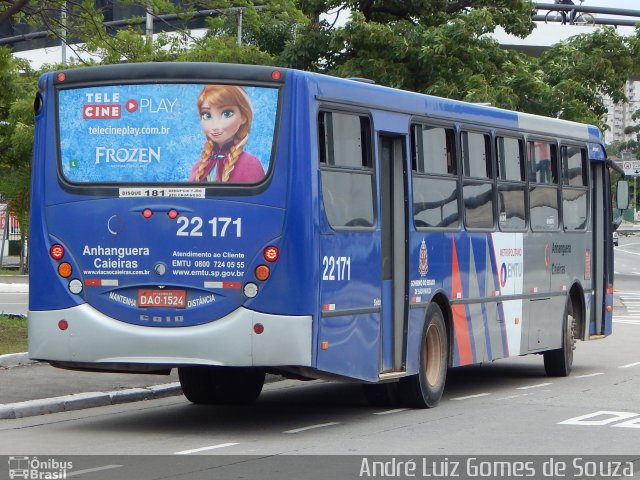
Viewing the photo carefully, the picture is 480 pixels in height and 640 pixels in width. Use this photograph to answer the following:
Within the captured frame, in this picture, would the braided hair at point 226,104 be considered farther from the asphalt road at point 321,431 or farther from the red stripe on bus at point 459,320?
the red stripe on bus at point 459,320

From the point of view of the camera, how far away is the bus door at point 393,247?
13305 millimetres

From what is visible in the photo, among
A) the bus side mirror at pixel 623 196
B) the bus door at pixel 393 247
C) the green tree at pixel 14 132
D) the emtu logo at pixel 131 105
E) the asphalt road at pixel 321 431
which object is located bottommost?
the asphalt road at pixel 321 431

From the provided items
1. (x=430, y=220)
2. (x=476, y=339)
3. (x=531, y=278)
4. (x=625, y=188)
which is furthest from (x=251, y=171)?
(x=625, y=188)

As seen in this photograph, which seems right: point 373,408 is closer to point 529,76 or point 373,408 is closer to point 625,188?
point 625,188

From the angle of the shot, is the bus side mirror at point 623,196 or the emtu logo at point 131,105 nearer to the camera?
the emtu logo at point 131,105

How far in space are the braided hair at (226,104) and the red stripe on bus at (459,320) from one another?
367cm

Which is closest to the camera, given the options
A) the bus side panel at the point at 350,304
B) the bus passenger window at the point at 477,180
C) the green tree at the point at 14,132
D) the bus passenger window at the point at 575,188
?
Answer: the bus side panel at the point at 350,304

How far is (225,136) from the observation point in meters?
11.9

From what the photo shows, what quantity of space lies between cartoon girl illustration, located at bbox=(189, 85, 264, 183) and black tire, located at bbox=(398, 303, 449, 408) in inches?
123

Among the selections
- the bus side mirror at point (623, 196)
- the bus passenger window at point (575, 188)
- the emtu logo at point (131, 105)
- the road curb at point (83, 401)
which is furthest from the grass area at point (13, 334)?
the bus side mirror at point (623, 196)

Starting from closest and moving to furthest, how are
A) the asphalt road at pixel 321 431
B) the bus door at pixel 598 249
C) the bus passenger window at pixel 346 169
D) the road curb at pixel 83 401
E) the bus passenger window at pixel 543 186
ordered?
the asphalt road at pixel 321 431 < the bus passenger window at pixel 346 169 < the road curb at pixel 83 401 < the bus passenger window at pixel 543 186 < the bus door at pixel 598 249

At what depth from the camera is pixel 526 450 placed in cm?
1102

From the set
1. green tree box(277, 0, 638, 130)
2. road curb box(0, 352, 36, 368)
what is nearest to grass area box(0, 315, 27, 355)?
road curb box(0, 352, 36, 368)
